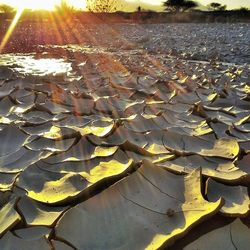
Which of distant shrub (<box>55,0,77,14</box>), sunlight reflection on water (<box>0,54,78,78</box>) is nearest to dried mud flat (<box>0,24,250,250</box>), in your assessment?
sunlight reflection on water (<box>0,54,78,78</box>)

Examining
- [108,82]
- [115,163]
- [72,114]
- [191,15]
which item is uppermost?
[115,163]

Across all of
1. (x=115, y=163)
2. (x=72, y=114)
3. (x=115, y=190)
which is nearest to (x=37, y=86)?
(x=72, y=114)

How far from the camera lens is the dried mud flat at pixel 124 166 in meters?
1.07

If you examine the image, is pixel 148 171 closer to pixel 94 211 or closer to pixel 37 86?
pixel 94 211

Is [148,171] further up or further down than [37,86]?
further up

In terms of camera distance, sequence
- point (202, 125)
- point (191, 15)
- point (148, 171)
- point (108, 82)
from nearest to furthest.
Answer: point (148, 171) → point (202, 125) → point (108, 82) → point (191, 15)

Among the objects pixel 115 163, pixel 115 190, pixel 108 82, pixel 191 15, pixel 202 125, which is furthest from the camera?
pixel 191 15

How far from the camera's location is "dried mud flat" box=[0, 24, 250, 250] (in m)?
1.07

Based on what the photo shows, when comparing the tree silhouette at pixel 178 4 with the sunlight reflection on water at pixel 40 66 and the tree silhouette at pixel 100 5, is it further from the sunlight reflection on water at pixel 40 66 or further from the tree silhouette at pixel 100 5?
the sunlight reflection on water at pixel 40 66

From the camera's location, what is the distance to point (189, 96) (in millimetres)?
2648

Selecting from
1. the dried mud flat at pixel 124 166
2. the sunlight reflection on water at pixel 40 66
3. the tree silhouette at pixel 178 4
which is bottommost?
the tree silhouette at pixel 178 4

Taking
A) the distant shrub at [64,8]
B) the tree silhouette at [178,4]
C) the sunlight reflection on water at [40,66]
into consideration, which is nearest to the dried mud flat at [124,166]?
the sunlight reflection on water at [40,66]

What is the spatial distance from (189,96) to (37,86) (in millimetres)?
995

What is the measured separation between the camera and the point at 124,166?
140 centimetres
